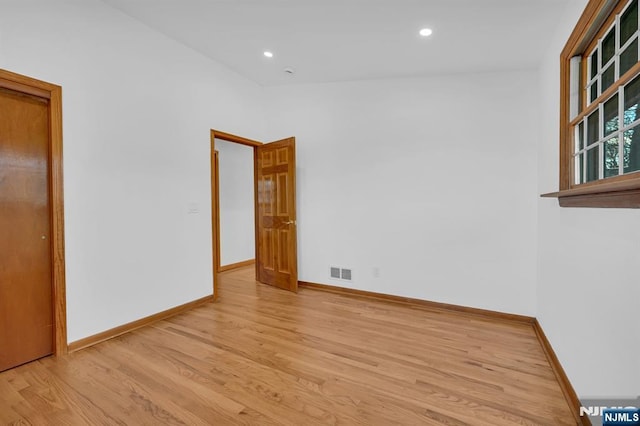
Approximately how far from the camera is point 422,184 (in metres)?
3.47

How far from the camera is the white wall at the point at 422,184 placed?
10.1 ft

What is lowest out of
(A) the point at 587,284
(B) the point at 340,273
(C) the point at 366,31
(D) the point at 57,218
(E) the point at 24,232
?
(B) the point at 340,273

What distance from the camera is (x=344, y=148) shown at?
3.93 m

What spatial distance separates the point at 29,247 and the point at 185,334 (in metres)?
1.38

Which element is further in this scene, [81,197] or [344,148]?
[344,148]

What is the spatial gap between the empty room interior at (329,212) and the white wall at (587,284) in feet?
0.06

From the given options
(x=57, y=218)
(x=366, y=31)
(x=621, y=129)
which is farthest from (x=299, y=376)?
(x=366, y=31)

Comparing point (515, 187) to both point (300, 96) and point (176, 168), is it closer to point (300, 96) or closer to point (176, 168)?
point (300, 96)

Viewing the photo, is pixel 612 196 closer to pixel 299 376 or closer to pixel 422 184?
pixel 299 376

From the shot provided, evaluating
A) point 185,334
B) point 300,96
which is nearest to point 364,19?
point 300,96

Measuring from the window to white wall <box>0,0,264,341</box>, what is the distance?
3.36 meters

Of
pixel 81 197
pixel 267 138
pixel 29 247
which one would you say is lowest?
pixel 29 247

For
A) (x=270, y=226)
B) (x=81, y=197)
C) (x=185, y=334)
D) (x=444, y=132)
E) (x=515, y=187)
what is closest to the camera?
(x=81, y=197)

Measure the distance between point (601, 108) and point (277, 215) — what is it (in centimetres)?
341
